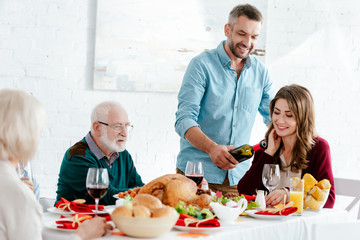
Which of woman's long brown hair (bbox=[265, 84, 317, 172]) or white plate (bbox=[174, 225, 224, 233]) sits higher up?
woman's long brown hair (bbox=[265, 84, 317, 172])

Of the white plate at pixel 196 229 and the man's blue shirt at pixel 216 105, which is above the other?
the man's blue shirt at pixel 216 105

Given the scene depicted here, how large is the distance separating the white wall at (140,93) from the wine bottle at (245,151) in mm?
1194

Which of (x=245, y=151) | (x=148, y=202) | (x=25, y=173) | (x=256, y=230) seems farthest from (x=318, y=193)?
(x=25, y=173)

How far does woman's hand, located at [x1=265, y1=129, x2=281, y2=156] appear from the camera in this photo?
2.87m

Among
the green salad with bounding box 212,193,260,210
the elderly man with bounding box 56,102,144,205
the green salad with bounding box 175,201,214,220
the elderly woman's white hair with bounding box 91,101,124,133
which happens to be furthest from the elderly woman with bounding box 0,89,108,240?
the elderly woman's white hair with bounding box 91,101,124,133

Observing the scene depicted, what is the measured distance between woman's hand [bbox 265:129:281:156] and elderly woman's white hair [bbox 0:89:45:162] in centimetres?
169

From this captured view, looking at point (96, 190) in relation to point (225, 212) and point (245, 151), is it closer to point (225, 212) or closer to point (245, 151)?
point (225, 212)

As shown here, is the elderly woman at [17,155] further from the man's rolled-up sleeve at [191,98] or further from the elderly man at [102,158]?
the man's rolled-up sleeve at [191,98]

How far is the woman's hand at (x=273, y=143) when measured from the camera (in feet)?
A: 9.41

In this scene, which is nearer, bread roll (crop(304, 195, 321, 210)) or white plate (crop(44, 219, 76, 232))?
white plate (crop(44, 219, 76, 232))

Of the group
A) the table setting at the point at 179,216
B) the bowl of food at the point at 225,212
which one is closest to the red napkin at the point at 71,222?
the table setting at the point at 179,216

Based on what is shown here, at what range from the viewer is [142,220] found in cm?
155

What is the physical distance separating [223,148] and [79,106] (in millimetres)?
1302

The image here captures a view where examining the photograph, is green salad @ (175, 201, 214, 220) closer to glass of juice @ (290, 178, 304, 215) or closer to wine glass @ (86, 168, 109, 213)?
wine glass @ (86, 168, 109, 213)
